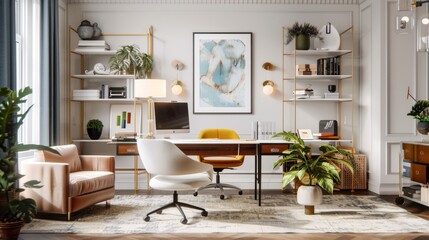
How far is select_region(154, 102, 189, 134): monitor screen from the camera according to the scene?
17.5 ft

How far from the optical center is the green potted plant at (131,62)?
620 cm

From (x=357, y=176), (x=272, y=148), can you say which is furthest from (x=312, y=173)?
(x=357, y=176)

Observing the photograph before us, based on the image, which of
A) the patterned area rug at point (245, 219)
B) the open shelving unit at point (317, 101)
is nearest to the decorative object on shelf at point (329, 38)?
the open shelving unit at point (317, 101)

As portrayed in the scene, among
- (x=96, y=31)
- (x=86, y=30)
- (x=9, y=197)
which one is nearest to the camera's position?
(x=9, y=197)

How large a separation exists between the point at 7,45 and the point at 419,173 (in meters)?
4.50

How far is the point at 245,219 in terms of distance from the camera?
14.8 ft

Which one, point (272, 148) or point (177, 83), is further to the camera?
point (177, 83)

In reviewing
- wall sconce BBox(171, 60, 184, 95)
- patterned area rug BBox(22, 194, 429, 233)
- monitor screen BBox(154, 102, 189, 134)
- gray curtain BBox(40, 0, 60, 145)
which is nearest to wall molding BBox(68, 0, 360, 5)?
wall sconce BBox(171, 60, 184, 95)

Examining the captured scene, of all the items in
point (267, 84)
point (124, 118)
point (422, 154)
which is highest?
point (267, 84)

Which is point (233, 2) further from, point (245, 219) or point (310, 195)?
point (245, 219)

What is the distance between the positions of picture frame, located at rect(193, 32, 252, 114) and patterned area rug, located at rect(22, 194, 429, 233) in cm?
164

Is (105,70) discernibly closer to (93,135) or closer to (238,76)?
(93,135)

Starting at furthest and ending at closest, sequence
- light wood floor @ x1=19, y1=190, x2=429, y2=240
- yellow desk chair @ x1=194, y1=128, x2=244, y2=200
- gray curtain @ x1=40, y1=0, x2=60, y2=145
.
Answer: yellow desk chair @ x1=194, y1=128, x2=244, y2=200
gray curtain @ x1=40, y1=0, x2=60, y2=145
light wood floor @ x1=19, y1=190, x2=429, y2=240

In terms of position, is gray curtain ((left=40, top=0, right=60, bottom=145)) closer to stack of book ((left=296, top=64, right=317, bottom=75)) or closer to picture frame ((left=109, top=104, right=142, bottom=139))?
picture frame ((left=109, top=104, right=142, bottom=139))
